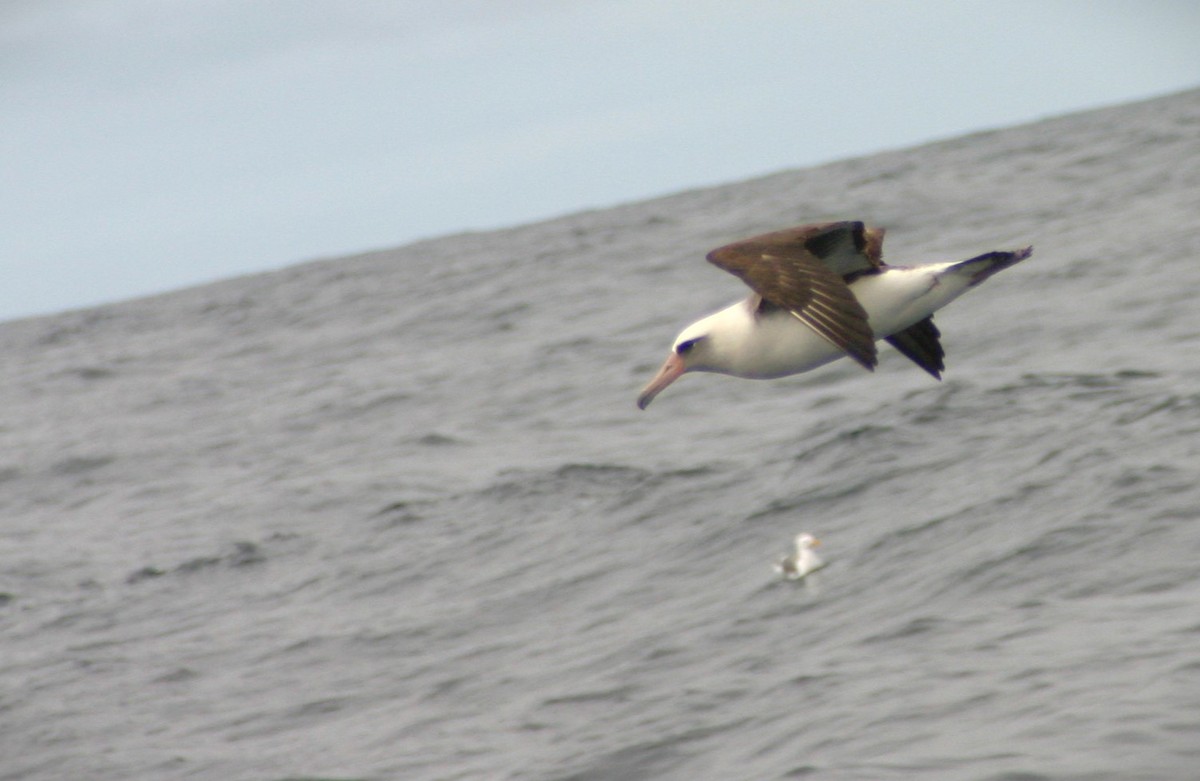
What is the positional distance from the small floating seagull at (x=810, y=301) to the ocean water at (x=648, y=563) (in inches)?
74.1

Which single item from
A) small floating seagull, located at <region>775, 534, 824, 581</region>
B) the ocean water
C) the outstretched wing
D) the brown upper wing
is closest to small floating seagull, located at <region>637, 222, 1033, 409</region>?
the brown upper wing

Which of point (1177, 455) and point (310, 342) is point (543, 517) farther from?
point (310, 342)

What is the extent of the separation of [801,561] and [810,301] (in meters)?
3.69

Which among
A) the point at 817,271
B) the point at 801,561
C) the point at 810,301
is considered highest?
the point at 817,271

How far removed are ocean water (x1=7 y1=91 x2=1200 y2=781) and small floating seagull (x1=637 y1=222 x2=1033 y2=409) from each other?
188cm

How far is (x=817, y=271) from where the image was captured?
767cm

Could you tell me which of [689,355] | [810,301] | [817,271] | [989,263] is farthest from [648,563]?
[989,263]

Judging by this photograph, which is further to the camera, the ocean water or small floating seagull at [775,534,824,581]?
small floating seagull at [775,534,824,581]

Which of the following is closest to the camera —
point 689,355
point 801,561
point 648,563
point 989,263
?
point 989,263

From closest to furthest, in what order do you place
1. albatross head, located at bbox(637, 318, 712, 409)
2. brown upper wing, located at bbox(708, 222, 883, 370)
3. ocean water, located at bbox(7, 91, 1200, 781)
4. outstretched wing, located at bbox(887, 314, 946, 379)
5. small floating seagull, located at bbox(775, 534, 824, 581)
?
brown upper wing, located at bbox(708, 222, 883, 370), albatross head, located at bbox(637, 318, 712, 409), ocean water, located at bbox(7, 91, 1200, 781), outstretched wing, located at bbox(887, 314, 946, 379), small floating seagull, located at bbox(775, 534, 824, 581)

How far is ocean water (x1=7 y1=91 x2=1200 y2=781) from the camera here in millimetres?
8125

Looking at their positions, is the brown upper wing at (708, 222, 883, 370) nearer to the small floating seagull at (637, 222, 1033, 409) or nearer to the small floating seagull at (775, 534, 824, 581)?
the small floating seagull at (637, 222, 1033, 409)

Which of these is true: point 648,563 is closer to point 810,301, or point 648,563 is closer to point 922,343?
point 922,343

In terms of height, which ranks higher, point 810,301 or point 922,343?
point 810,301
